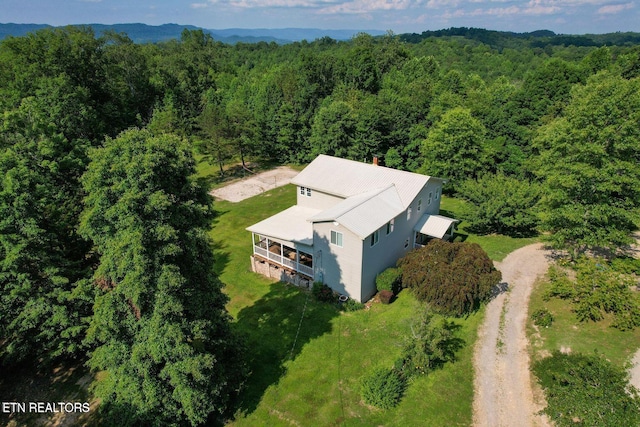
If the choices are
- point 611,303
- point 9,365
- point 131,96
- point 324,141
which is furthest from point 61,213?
point 131,96

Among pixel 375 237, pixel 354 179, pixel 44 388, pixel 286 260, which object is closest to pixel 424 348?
pixel 375 237

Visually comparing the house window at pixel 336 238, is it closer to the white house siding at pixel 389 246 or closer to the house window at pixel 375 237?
the white house siding at pixel 389 246

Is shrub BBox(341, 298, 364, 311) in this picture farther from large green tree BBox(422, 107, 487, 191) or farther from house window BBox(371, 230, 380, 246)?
large green tree BBox(422, 107, 487, 191)

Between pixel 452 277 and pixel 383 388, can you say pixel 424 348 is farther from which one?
pixel 452 277

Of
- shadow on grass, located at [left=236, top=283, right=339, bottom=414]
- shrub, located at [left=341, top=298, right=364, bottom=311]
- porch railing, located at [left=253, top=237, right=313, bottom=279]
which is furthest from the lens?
porch railing, located at [left=253, top=237, right=313, bottom=279]

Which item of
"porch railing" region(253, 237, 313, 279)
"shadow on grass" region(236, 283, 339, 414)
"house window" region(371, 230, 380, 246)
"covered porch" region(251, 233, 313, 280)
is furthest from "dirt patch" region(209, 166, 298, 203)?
"house window" region(371, 230, 380, 246)
